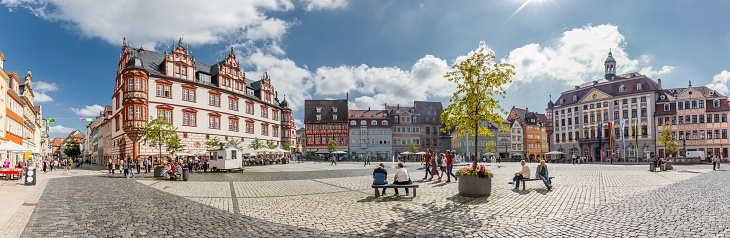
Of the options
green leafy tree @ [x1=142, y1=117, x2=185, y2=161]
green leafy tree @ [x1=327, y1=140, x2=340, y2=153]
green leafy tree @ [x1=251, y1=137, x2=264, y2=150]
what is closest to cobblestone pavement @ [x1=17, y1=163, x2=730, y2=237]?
green leafy tree @ [x1=142, y1=117, x2=185, y2=161]

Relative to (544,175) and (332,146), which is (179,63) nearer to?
(332,146)

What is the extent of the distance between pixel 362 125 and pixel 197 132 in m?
42.7

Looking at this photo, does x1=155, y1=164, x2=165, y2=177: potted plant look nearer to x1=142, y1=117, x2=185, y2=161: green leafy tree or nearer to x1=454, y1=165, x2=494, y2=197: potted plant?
x1=142, y1=117, x2=185, y2=161: green leafy tree

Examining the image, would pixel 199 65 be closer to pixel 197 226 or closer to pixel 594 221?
pixel 197 226

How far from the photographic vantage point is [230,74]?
53000 mm

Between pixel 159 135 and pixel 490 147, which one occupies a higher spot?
pixel 159 135

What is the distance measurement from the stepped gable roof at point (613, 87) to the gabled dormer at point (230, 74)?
6193cm

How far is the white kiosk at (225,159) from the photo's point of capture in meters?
30.8

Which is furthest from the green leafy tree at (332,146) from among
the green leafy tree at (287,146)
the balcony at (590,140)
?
the balcony at (590,140)

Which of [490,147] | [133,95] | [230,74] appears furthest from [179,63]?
[490,147]

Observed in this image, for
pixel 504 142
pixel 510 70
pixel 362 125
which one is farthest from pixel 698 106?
pixel 510 70

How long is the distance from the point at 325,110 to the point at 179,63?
4365cm

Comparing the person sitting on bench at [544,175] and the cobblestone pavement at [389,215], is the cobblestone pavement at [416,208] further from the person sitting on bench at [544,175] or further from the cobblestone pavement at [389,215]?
the person sitting on bench at [544,175]

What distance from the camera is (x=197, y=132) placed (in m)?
46.7
